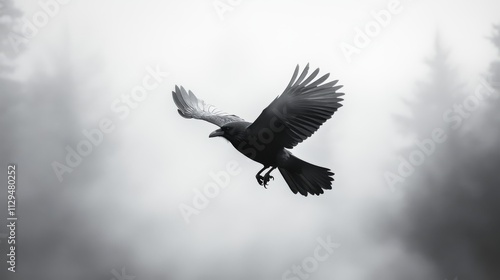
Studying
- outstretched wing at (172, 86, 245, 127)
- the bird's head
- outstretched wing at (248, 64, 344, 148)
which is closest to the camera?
outstretched wing at (248, 64, 344, 148)

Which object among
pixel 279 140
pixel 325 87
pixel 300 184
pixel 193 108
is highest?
pixel 193 108

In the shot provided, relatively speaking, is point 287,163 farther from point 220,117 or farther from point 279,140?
point 220,117

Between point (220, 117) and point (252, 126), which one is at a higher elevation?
point (220, 117)

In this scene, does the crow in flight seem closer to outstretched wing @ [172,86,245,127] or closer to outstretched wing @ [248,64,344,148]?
outstretched wing @ [248,64,344,148]

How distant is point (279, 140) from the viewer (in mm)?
3137

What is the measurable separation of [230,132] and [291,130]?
1.15 ft

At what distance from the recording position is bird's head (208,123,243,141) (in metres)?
3.16

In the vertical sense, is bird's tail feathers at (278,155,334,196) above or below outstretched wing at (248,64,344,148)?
below

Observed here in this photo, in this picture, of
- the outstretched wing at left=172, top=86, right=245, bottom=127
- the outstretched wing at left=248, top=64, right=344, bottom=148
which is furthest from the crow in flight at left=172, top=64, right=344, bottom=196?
the outstretched wing at left=172, top=86, right=245, bottom=127

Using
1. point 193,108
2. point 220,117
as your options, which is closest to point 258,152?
point 220,117

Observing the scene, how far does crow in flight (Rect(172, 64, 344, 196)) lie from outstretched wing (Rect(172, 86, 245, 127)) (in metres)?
0.47

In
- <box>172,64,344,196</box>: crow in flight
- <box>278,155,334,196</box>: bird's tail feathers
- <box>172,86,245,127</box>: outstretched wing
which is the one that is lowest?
<box>278,155,334,196</box>: bird's tail feathers

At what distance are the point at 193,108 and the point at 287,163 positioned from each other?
980mm

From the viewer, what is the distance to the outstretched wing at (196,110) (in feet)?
12.1
